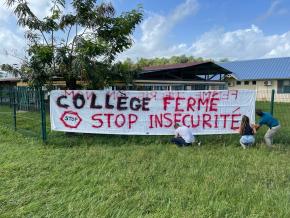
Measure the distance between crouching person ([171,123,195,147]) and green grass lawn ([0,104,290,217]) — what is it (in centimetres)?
30

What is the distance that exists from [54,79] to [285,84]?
29.3 metres

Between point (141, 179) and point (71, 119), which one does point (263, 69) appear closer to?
Answer: point (71, 119)

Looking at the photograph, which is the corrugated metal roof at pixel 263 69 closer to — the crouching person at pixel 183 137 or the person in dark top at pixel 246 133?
the person in dark top at pixel 246 133

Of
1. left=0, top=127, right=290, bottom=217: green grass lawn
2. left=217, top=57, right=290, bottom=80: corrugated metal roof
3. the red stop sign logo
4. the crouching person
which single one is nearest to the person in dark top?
left=0, top=127, right=290, bottom=217: green grass lawn

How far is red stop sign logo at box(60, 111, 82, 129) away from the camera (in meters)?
8.47

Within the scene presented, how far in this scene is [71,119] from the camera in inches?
335

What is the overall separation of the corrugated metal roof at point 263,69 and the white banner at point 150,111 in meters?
26.6

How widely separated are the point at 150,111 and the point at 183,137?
117 cm

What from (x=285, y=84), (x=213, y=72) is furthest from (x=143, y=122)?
(x=285, y=84)

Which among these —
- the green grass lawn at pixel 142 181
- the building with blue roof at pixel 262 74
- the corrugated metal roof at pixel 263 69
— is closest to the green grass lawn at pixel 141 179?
the green grass lawn at pixel 142 181

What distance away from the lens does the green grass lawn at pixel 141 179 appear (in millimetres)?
4133

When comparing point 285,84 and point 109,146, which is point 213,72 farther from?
point 109,146

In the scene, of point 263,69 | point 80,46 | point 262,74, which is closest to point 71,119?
point 80,46

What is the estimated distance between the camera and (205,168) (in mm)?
5938
